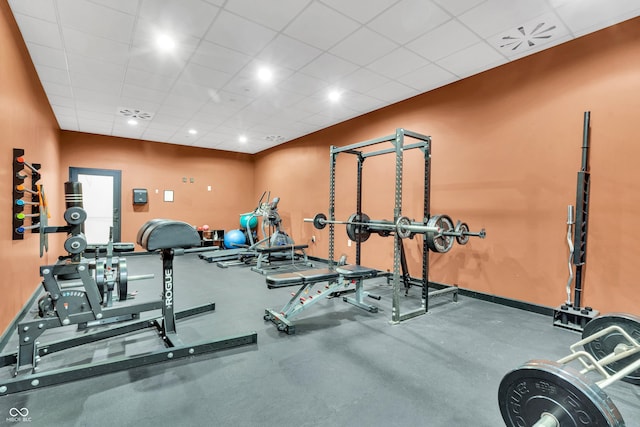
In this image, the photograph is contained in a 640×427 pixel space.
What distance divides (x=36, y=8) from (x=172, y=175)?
5.81m

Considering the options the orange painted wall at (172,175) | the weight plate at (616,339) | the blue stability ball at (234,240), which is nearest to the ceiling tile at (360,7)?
the weight plate at (616,339)

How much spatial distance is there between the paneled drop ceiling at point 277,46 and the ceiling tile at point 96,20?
14mm

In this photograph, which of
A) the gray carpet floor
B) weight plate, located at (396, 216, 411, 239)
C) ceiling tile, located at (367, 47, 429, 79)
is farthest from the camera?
ceiling tile, located at (367, 47, 429, 79)

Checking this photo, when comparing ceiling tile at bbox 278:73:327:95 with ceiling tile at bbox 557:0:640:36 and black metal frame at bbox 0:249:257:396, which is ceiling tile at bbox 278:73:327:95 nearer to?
ceiling tile at bbox 557:0:640:36

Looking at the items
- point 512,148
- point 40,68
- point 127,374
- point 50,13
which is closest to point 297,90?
point 50,13

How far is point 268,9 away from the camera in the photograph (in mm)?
2646

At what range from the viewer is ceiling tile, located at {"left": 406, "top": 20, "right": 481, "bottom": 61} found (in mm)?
2934

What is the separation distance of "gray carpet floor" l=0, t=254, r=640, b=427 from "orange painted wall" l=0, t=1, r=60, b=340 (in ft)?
2.07

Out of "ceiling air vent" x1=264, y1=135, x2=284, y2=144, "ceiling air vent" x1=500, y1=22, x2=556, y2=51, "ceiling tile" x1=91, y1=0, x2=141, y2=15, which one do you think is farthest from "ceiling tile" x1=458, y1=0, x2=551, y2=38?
"ceiling air vent" x1=264, y1=135, x2=284, y2=144

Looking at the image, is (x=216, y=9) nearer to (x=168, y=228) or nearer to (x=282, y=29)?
(x=282, y=29)

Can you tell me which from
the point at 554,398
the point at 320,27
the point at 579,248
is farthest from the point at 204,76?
the point at 579,248

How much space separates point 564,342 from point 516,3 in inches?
120

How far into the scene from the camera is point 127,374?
2.08 metres

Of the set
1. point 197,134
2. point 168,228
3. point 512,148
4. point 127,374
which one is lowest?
point 127,374
